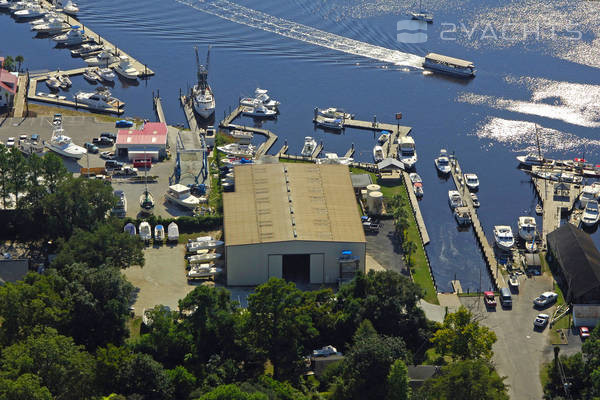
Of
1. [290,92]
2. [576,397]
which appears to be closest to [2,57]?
[290,92]

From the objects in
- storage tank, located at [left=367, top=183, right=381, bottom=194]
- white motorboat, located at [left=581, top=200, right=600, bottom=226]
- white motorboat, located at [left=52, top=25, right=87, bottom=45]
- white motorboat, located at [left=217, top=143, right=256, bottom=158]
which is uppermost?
white motorboat, located at [left=52, top=25, right=87, bottom=45]

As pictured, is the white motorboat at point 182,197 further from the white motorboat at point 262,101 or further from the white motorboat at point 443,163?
the white motorboat at point 262,101

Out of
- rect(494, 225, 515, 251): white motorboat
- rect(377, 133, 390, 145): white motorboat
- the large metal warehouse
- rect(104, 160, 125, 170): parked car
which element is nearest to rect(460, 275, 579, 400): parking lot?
rect(494, 225, 515, 251): white motorboat

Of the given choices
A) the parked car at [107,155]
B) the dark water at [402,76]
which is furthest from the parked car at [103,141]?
the dark water at [402,76]

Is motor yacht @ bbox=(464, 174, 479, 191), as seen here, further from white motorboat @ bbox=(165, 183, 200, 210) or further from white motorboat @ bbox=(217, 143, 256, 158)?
white motorboat @ bbox=(165, 183, 200, 210)

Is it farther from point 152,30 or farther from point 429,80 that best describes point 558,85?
point 152,30

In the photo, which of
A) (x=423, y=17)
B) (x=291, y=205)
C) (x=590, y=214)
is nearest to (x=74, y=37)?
(x=423, y=17)
